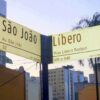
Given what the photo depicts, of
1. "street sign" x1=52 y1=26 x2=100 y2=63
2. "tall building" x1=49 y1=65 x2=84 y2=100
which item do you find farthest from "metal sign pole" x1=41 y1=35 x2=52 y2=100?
"tall building" x1=49 y1=65 x2=84 y2=100

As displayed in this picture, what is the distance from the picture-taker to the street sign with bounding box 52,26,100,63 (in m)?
7.99

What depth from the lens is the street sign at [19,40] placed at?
7535mm

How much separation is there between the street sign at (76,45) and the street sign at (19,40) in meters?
0.45

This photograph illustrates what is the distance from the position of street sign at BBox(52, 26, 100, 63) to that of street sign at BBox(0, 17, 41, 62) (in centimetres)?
45

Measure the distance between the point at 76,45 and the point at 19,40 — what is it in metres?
1.28

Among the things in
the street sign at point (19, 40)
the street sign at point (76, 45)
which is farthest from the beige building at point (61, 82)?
the street sign at point (19, 40)

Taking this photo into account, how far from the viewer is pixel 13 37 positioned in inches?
305

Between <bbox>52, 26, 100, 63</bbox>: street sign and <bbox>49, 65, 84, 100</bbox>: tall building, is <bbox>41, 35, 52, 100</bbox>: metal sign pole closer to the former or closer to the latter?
<bbox>52, 26, 100, 63</bbox>: street sign

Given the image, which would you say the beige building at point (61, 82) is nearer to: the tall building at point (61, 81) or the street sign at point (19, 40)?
the tall building at point (61, 81)

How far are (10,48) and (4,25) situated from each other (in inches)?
19.4

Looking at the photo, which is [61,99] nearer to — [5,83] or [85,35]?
[5,83]

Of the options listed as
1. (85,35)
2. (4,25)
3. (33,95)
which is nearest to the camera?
(4,25)

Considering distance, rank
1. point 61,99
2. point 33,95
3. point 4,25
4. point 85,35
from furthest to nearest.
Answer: point 61,99
point 33,95
point 85,35
point 4,25

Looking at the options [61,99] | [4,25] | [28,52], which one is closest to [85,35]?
[28,52]
